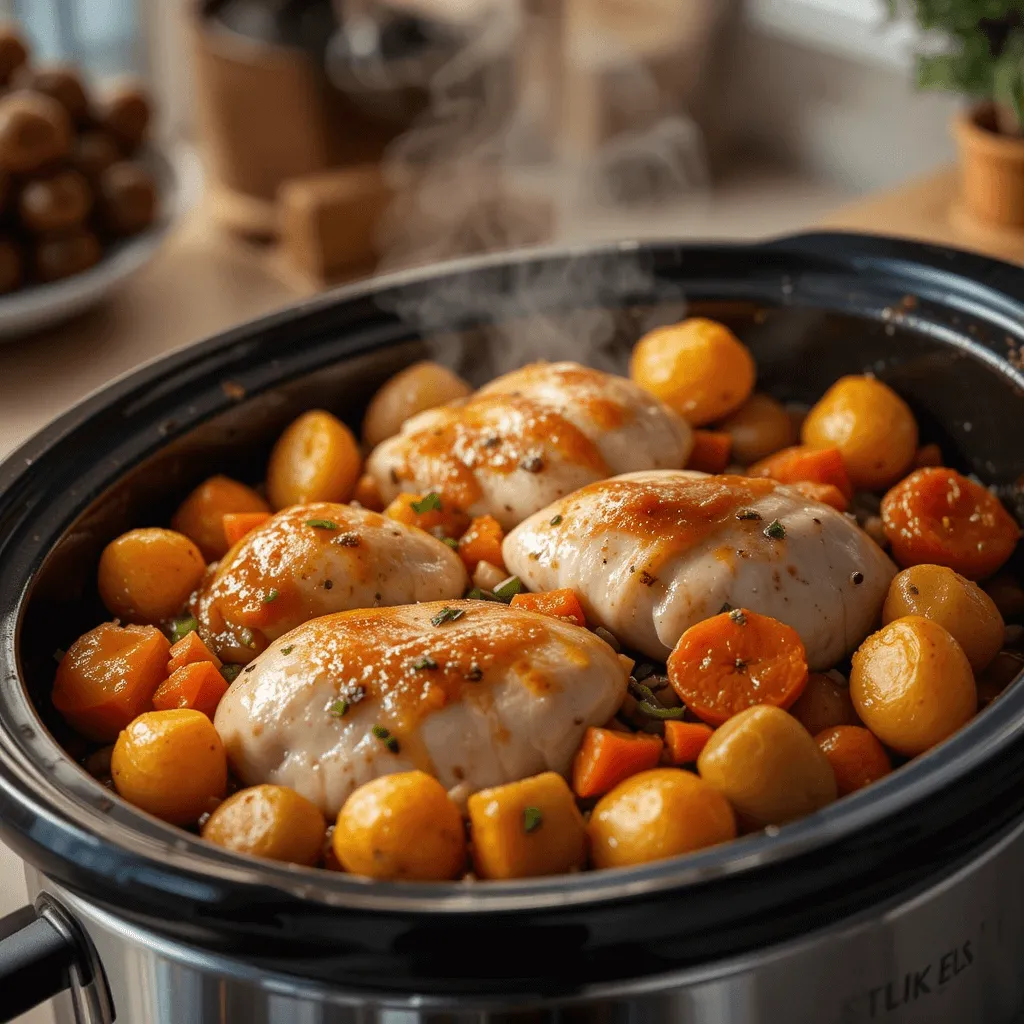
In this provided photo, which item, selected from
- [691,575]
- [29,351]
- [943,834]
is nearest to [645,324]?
[691,575]

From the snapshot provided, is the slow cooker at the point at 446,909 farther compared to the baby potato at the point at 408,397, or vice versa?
the baby potato at the point at 408,397

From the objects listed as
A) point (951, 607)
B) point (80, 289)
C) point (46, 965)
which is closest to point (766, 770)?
point (951, 607)

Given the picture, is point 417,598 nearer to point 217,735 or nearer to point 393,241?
point 217,735

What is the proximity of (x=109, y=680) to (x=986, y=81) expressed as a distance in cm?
163

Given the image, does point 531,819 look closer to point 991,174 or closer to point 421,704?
point 421,704

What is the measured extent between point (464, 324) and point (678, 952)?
0.98 metres

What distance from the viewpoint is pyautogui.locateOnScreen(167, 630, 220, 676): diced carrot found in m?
1.29

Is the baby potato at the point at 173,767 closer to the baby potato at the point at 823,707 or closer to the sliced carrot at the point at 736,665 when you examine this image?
the sliced carrot at the point at 736,665

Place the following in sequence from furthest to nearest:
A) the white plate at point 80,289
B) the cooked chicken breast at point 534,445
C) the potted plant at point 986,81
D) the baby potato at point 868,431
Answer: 1. the white plate at point 80,289
2. the potted plant at point 986,81
3. the baby potato at point 868,431
4. the cooked chicken breast at point 534,445

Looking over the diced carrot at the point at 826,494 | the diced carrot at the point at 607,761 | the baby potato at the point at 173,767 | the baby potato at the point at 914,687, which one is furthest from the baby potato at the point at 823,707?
the baby potato at the point at 173,767

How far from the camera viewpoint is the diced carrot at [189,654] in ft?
4.24

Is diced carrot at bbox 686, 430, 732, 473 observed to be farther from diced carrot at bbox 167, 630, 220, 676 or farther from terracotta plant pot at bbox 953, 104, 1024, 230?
terracotta plant pot at bbox 953, 104, 1024, 230

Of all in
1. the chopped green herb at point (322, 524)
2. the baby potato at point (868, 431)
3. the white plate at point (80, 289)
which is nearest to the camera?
the chopped green herb at point (322, 524)

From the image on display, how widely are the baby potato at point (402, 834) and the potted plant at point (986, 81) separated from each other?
1520 mm
